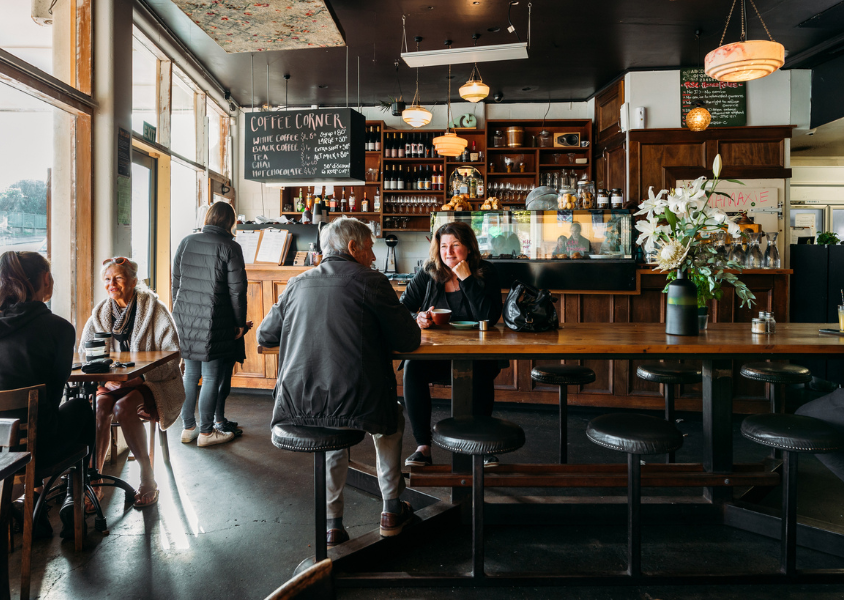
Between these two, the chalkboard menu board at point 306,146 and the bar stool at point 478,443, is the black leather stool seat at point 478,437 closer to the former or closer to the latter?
the bar stool at point 478,443

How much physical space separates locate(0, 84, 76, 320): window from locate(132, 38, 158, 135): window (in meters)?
1.08

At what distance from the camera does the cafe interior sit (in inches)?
79.4

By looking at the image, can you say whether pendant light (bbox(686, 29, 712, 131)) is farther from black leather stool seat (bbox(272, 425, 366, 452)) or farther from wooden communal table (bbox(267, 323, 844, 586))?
black leather stool seat (bbox(272, 425, 366, 452))

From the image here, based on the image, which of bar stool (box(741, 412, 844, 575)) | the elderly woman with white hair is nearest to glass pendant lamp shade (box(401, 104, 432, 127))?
the elderly woman with white hair

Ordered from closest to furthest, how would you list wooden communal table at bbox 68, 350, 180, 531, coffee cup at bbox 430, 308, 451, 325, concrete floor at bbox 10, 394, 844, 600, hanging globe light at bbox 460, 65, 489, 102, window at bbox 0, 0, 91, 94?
concrete floor at bbox 10, 394, 844, 600 → wooden communal table at bbox 68, 350, 180, 531 → coffee cup at bbox 430, 308, 451, 325 → window at bbox 0, 0, 91, 94 → hanging globe light at bbox 460, 65, 489, 102

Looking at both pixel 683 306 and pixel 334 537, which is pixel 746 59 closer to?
pixel 683 306

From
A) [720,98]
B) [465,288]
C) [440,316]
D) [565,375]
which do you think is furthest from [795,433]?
[720,98]

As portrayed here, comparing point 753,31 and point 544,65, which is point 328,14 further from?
point 753,31

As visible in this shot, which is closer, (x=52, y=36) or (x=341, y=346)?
(x=341, y=346)

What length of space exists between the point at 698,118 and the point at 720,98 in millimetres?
830

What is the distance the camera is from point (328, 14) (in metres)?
3.69

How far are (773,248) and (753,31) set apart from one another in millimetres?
2316

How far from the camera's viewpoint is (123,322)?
2.83 m

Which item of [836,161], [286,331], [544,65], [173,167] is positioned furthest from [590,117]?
[286,331]
